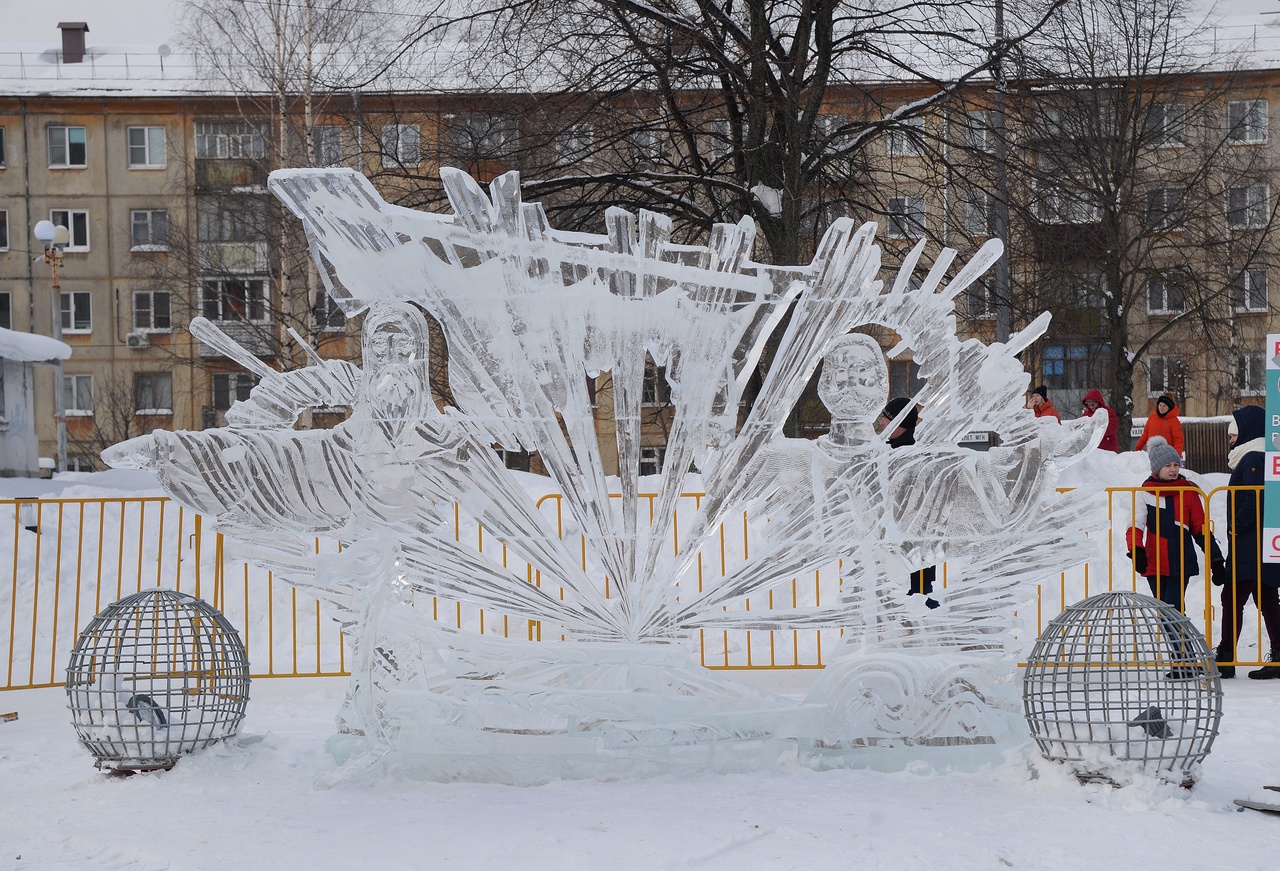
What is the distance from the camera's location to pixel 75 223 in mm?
32844

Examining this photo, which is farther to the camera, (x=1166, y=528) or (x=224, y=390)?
(x=224, y=390)

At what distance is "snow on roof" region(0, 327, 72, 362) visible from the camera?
1479cm

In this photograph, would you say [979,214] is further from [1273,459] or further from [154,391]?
[154,391]

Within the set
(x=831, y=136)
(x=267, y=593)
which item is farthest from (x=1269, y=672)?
(x=267, y=593)

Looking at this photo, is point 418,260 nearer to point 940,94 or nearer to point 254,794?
point 254,794

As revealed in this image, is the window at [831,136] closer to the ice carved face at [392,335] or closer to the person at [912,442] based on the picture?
the person at [912,442]

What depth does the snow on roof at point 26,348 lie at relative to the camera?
14.8 meters

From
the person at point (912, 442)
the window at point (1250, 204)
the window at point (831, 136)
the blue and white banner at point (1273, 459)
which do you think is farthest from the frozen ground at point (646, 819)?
the window at point (1250, 204)


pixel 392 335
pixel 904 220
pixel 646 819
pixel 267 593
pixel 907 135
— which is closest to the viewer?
pixel 646 819

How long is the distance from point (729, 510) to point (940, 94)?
718 cm

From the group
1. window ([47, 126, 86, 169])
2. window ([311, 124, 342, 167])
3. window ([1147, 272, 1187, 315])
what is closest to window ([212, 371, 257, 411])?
window ([47, 126, 86, 169])

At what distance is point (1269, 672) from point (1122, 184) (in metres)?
12.7

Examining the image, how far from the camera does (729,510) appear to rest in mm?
5734

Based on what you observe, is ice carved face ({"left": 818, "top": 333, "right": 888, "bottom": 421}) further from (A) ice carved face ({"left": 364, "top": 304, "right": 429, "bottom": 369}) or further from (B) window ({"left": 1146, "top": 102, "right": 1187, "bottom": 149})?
(B) window ({"left": 1146, "top": 102, "right": 1187, "bottom": 149})
